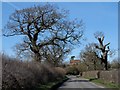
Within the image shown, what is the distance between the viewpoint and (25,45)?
173 feet

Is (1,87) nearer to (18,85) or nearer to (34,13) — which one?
(18,85)

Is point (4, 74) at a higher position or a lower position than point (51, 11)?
lower

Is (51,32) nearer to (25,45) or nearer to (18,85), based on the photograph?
(25,45)

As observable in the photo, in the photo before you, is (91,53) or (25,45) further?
(91,53)

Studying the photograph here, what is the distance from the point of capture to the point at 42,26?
50.7 metres

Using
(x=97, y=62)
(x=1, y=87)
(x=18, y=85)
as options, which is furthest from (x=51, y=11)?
(x=97, y=62)

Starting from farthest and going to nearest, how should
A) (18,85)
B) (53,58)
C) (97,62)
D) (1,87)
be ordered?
(97,62)
(53,58)
(18,85)
(1,87)

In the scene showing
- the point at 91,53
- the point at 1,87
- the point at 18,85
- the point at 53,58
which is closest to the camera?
the point at 1,87

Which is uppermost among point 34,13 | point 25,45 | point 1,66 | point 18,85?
point 34,13

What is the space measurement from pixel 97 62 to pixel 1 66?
268ft

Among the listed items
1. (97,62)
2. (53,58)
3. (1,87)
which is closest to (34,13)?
(53,58)

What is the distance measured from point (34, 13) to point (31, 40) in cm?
455

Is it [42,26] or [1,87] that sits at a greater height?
[42,26]

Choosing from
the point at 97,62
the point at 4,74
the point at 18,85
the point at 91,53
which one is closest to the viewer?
the point at 4,74
